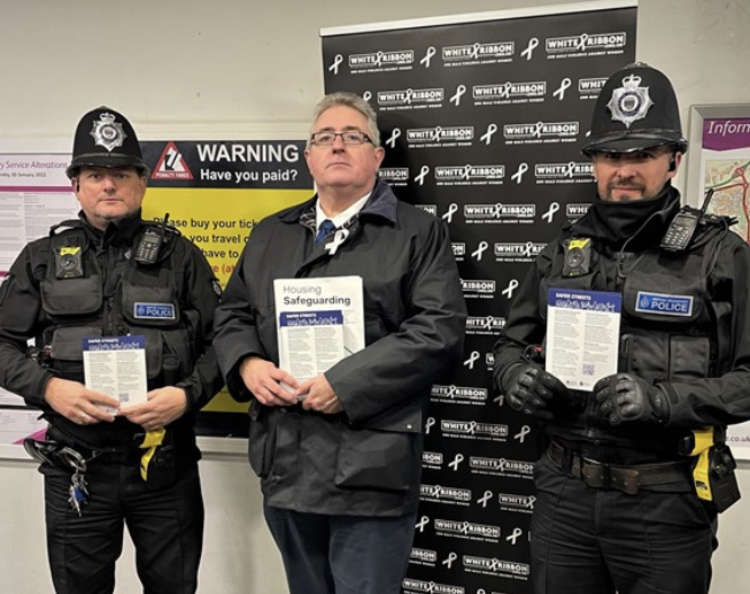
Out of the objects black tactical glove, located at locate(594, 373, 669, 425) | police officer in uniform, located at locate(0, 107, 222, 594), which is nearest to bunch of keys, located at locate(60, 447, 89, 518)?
police officer in uniform, located at locate(0, 107, 222, 594)

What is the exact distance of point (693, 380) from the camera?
138 cm

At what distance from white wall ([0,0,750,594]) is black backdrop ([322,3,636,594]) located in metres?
0.31

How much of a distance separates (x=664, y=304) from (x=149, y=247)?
1419 mm

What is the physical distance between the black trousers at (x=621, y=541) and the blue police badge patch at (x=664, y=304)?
0.42m

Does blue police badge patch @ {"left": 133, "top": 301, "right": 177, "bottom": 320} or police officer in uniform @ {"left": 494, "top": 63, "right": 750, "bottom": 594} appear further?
blue police badge patch @ {"left": 133, "top": 301, "right": 177, "bottom": 320}

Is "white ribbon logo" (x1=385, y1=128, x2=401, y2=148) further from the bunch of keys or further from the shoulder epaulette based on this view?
the bunch of keys

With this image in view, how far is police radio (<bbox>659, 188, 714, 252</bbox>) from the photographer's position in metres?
1.41

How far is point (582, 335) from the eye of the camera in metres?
1.46

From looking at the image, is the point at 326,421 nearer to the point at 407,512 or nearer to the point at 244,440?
the point at 407,512

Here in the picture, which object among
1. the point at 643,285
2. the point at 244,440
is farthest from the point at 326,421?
the point at 244,440

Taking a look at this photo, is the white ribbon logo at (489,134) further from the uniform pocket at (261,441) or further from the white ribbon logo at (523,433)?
the uniform pocket at (261,441)

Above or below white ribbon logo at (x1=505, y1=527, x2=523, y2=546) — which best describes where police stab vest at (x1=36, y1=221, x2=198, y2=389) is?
above

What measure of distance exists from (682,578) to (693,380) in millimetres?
458

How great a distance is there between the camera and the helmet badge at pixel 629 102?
147 cm
